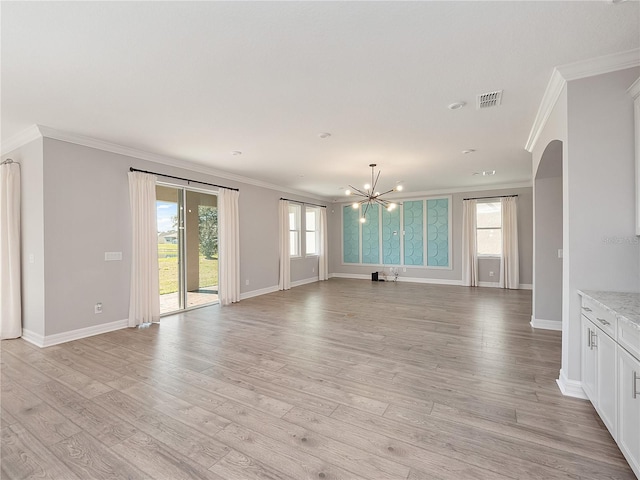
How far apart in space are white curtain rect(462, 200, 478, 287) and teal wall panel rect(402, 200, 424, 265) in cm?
120

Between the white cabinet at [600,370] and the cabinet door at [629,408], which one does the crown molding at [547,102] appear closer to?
the white cabinet at [600,370]

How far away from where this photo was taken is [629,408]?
5.46ft

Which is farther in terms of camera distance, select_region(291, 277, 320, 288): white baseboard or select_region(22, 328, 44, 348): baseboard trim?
select_region(291, 277, 320, 288): white baseboard

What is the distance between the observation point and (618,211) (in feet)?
7.68

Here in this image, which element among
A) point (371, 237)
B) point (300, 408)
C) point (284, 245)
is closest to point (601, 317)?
point (300, 408)

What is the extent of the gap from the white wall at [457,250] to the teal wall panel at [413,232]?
255 millimetres

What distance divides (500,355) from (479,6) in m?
3.32

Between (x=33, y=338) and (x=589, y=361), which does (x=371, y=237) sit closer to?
(x=589, y=361)

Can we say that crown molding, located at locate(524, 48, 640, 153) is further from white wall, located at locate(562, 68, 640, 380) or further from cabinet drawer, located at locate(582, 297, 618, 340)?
cabinet drawer, located at locate(582, 297, 618, 340)

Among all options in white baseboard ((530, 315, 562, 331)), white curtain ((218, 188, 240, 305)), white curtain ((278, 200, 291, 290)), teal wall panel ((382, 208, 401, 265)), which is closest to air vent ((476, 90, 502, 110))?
white baseboard ((530, 315, 562, 331))

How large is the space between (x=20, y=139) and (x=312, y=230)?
6.88m

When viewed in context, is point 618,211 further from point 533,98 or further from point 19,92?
point 19,92

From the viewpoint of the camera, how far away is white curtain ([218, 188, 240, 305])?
6148 mm

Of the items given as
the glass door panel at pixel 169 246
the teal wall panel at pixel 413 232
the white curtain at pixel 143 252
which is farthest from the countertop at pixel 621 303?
the teal wall panel at pixel 413 232
